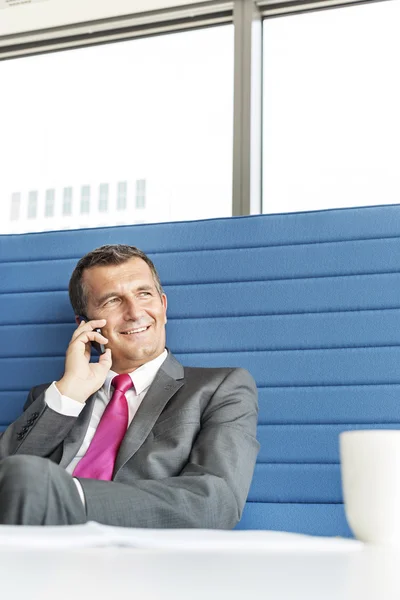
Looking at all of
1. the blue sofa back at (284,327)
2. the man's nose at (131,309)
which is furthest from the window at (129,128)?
the man's nose at (131,309)

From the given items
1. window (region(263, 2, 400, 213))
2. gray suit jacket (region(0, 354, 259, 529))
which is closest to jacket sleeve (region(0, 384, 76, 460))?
gray suit jacket (region(0, 354, 259, 529))

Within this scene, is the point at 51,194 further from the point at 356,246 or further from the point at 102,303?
the point at 356,246

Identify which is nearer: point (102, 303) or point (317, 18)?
point (102, 303)

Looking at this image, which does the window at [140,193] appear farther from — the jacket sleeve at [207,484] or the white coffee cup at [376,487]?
the white coffee cup at [376,487]

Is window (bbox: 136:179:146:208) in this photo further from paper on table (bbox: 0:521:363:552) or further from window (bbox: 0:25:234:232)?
paper on table (bbox: 0:521:363:552)

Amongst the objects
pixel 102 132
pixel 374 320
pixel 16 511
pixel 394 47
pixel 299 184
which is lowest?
pixel 16 511

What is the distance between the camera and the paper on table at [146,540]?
18.0 inches

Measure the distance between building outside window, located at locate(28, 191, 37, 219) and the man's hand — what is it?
3.04 feet

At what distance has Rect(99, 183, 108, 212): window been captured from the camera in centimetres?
264

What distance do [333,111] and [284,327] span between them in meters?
0.89

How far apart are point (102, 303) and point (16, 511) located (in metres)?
1.07

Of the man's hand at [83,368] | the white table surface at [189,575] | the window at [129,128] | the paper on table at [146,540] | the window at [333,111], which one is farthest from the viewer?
the window at [129,128]

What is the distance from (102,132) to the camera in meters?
2.69

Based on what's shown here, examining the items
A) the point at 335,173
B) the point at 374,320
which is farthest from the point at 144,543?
the point at 335,173
